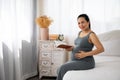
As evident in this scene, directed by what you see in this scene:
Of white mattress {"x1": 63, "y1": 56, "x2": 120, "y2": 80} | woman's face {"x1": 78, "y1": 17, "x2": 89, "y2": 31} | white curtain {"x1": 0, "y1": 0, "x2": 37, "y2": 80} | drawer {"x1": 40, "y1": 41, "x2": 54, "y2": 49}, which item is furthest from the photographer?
drawer {"x1": 40, "y1": 41, "x2": 54, "y2": 49}

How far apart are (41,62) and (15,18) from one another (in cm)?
101

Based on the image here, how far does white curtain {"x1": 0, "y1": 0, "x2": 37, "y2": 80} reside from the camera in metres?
3.31

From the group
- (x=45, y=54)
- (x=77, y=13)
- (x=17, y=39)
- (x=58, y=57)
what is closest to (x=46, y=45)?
(x=45, y=54)

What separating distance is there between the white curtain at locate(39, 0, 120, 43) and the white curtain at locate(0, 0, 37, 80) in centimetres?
42

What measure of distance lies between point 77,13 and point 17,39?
1.38m

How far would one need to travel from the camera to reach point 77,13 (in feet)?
13.8

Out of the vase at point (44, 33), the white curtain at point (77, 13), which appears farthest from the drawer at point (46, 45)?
the white curtain at point (77, 13)

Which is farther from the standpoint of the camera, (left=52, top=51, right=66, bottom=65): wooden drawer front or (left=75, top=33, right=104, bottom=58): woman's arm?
(left=52, top=51, right=66, bottom=65): wooden drawer front

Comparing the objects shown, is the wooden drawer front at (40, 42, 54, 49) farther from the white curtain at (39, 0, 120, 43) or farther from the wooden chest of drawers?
the white curtain at (39, 0, 120, 43)

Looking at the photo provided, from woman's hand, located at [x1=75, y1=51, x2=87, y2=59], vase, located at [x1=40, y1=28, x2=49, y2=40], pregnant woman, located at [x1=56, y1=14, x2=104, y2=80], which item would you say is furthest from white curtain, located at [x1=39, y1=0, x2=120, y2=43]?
woman's hand, located at [x1=75, y1=51, x2=87, y2=59]

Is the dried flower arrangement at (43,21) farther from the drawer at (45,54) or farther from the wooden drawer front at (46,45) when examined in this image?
the drawer at (45,54)

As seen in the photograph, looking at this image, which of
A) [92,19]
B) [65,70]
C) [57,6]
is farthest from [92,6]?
[65,70]

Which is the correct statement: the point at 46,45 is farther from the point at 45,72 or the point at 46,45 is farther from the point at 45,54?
the point at 45,72

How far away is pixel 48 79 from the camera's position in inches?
Result: 160
